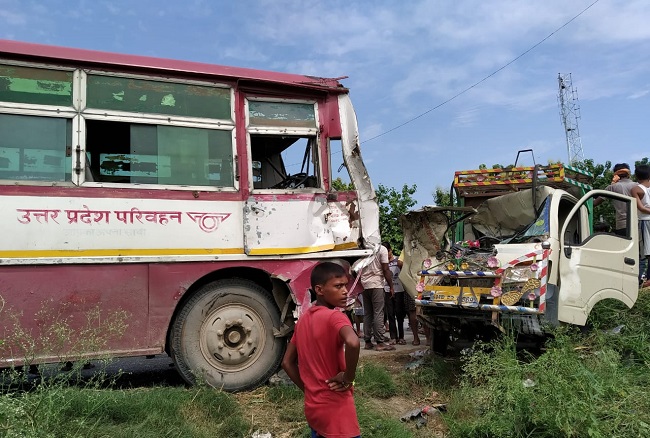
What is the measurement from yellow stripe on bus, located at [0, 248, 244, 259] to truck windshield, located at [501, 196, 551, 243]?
3.27 metres

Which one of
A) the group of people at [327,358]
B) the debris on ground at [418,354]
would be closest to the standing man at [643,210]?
the debris on ground at [418,354]

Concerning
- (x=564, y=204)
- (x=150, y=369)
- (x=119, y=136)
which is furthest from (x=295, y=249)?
(x=564, y=204)

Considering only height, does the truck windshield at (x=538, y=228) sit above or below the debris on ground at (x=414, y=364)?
Answer: above

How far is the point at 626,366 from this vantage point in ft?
16.3

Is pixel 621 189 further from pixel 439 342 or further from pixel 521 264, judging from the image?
pixel 439 342

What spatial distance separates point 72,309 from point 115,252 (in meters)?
0.59

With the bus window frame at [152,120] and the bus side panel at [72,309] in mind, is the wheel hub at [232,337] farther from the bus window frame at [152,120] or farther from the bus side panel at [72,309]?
the bus window frame at [152,120]

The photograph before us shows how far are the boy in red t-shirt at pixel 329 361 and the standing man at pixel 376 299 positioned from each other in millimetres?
4825

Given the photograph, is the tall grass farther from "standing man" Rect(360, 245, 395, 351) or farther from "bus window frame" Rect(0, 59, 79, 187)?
"bus window frame" Rect(0, 59, 79, 187)

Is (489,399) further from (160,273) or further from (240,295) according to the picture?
(160,273)

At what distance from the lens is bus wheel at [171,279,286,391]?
4.95m

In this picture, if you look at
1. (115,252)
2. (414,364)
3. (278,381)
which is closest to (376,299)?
(414,364)

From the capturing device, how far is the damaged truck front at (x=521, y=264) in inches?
214

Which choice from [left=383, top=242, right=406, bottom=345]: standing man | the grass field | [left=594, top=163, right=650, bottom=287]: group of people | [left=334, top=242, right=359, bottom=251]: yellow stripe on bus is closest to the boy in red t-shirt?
the grass field
